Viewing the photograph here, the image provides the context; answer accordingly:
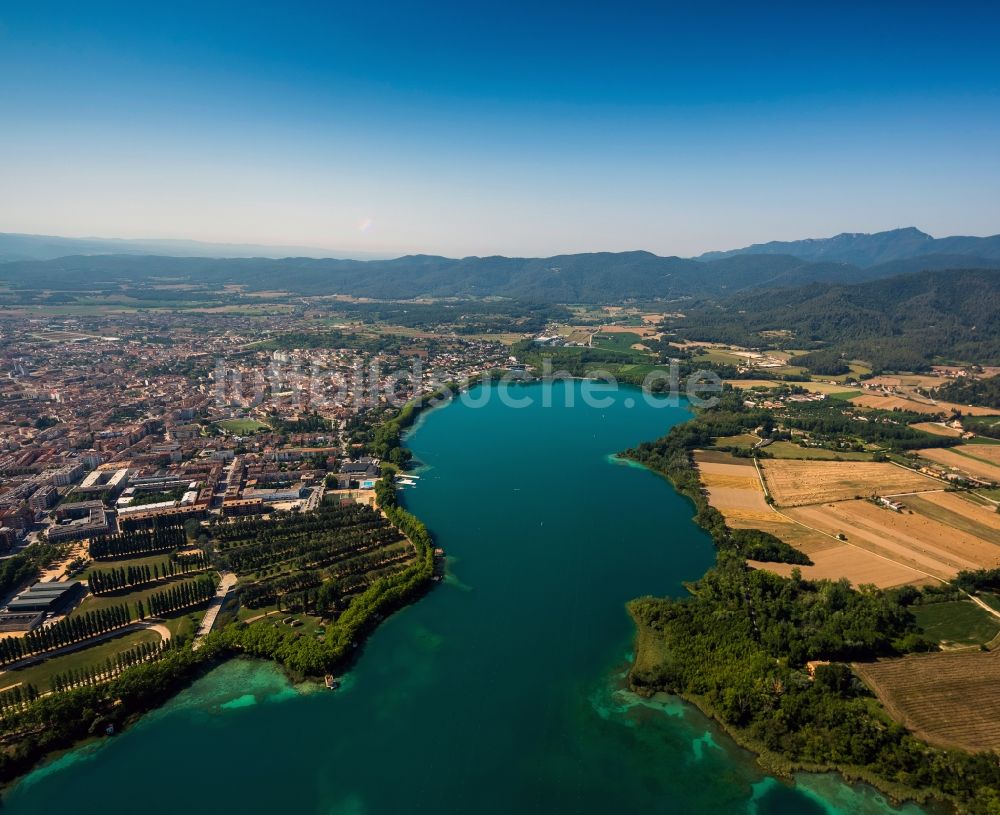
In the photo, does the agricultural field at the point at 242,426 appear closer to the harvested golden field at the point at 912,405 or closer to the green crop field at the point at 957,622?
the green crop field at the point at 957,622

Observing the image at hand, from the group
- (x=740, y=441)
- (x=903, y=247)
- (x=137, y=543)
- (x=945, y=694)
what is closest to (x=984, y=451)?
(x=740, y=441)

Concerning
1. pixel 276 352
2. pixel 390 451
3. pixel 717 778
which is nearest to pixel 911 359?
pixel 390 451

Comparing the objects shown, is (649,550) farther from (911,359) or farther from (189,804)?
(911,359)

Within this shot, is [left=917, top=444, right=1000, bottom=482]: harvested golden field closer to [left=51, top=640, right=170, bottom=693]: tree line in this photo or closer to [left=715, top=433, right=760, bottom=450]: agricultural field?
[left=715, top=433, right=760, bottom=450]: agricultural field

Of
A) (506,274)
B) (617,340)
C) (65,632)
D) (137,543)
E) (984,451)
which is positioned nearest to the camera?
(65,632)

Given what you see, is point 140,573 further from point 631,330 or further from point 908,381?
point 631,330

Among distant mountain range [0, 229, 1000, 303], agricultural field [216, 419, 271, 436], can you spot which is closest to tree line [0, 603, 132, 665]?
agricultural field [216, 419, 271, 436]
